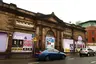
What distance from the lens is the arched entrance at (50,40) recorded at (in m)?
28.7

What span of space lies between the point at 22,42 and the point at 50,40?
6810mm

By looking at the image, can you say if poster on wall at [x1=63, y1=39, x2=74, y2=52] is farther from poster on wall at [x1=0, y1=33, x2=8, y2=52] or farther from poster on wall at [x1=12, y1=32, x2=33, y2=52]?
poster on wall at [x1=0, y1=33, x2=8, y2=52]

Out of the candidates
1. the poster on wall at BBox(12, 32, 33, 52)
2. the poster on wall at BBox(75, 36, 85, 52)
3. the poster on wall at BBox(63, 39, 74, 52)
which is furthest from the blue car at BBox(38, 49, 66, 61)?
the poster on wall at BBox(75, 36, 85, 52)

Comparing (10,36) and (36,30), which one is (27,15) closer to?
(36,30)

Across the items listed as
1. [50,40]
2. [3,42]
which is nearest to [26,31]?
[3,42]

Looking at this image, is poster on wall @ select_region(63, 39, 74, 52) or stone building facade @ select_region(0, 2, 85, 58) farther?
poster on wall @ select_region(63, 39, 74, 52)

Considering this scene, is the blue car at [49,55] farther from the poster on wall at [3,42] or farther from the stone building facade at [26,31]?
the poster on wall at [3,42]

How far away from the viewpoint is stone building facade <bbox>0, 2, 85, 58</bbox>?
72.2 ft

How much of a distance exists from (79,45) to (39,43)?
614 inches

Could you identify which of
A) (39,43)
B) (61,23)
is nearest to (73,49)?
(61,23)

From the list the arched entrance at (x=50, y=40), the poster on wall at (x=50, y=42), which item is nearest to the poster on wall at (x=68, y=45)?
the poster on wall at (x=50, y=42)

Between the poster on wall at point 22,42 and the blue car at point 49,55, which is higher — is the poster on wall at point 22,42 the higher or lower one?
the higher one

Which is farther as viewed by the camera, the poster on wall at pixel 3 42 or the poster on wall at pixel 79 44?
the poster on wall at pixel 79 44

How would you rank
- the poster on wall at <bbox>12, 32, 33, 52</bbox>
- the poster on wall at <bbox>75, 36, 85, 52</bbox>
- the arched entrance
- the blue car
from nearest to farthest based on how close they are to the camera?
the blue car < the poster on wall at <bbox>12, 32, 33, 52</bbox> < the arched entrance < the poster on wall at <bbox>75, 36, 85, 52</bbox>
